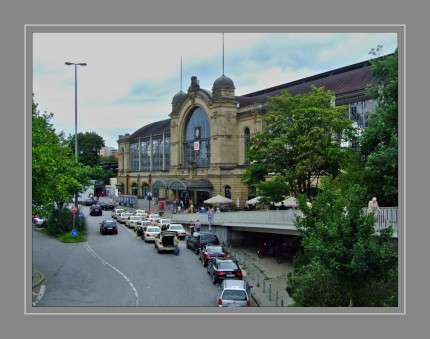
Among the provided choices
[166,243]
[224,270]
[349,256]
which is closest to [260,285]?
[224,270]

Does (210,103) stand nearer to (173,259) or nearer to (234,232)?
(234,232)

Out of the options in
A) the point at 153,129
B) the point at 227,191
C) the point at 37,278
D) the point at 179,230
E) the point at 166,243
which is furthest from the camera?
the point at 153,129

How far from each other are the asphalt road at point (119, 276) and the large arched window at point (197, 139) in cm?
3110

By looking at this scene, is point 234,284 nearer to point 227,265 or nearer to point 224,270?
point 224,270

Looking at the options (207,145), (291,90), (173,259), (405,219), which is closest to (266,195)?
(173,259)

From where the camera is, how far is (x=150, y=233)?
3906 centimetres

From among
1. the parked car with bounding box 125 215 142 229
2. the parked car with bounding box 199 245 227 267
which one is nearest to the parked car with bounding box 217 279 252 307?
the parked car with bounding box 199 245 227 267

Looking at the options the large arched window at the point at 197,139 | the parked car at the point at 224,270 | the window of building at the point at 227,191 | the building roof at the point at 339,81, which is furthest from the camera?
the large arched window at the point at 197,139

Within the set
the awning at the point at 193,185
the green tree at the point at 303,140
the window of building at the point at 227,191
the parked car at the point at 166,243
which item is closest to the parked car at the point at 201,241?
the parked car at the point at 166,243

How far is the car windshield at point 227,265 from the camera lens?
83.8ft

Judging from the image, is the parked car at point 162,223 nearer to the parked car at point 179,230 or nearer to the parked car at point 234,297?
the parked car at point 179,230

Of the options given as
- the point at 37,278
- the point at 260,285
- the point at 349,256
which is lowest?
the point at 260,285

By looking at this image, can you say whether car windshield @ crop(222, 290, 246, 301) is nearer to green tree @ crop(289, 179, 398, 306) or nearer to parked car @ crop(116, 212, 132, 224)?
green tree @ crop(289, 179, 398, 306)

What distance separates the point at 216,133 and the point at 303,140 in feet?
108
